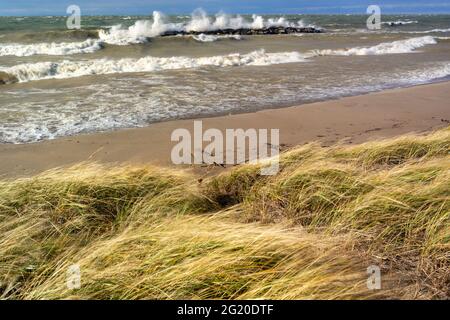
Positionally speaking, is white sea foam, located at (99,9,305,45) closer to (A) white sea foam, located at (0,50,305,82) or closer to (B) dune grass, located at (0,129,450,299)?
(A) white sea foam, located at (0,50,305,82)

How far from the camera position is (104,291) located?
264cm

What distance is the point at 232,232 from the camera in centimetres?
312

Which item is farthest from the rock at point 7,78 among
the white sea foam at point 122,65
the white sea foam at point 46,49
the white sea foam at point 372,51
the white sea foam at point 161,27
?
the white sea foam at point 372,51

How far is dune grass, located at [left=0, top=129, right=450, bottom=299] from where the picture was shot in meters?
2.67

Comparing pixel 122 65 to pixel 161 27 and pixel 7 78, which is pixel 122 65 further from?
pixel 161 27

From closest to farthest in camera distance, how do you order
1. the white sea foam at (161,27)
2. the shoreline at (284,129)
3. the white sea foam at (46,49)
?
the shoreline at (284,129)
the white sea foam at (46,49)
the white sea foam at (161,27)

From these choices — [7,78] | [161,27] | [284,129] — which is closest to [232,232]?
[284,129]

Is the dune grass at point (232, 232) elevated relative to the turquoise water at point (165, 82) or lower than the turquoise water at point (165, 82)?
lower

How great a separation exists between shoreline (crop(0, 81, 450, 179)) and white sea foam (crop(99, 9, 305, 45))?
19.7m

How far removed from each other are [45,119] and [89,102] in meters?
1.65

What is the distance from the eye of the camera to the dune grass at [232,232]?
2.67 metres

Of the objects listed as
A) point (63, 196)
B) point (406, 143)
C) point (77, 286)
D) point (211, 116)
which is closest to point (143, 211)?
point (63, 196)

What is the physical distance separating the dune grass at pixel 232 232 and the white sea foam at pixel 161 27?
23.3 metres

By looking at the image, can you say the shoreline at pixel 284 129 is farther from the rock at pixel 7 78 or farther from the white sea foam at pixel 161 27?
the white sea foam at pixel 161 27
